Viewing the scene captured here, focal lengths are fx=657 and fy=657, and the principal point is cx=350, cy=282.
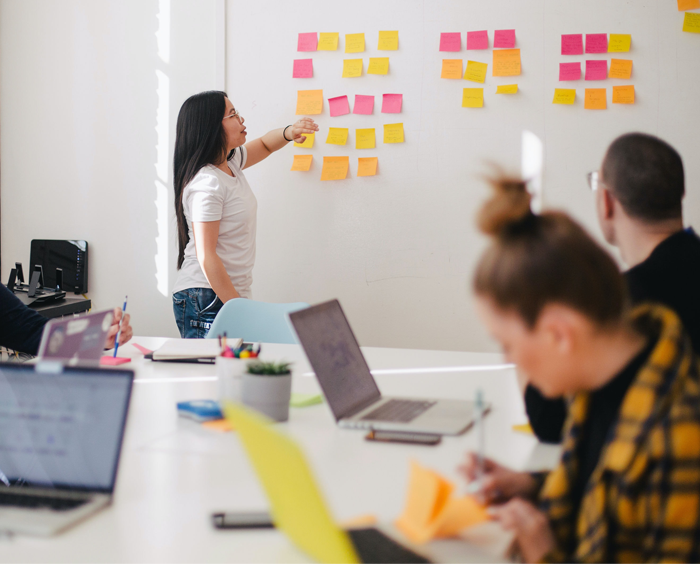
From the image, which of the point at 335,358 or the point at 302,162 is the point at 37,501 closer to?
the point at 335,358

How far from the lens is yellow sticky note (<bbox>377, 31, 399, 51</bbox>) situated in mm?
3082

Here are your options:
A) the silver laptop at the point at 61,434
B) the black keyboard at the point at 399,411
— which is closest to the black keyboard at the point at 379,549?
the silver laptop at the point at 61,434

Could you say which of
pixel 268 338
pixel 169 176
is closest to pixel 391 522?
pixel 268 338

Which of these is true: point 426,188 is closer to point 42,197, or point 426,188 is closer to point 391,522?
point 42,197

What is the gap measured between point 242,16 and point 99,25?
0.80 metres

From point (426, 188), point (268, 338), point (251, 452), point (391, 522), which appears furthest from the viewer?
point (426, 188)

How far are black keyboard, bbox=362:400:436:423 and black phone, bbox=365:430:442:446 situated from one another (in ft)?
0.15

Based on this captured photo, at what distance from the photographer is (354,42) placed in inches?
123

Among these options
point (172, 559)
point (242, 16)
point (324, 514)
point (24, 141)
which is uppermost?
point (242, 16)

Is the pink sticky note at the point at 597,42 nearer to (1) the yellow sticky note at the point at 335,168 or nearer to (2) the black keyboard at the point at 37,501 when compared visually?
(1) the yellow sticky note at the point at 335,168

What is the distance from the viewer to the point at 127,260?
3.50m

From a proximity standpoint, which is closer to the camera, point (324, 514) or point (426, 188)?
point (324, 514)

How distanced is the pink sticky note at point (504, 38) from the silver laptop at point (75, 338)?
227cm

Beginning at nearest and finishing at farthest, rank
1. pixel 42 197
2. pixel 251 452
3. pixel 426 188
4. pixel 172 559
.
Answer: pixel 251 452 < pixel 172 559 < pixel 426 188 < pixel 42 197
